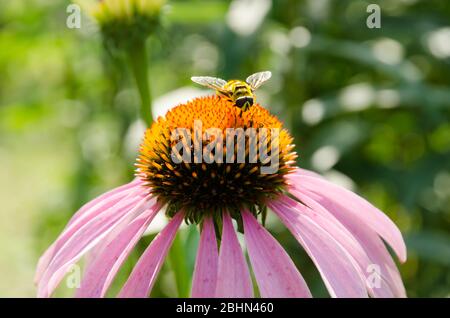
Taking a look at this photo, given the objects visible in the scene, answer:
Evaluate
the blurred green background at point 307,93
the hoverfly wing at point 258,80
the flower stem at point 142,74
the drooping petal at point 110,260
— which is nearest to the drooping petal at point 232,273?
the drooping petal at point 110,260

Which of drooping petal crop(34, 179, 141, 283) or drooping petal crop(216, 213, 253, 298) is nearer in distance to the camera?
drooping petal crop(216, 213, 253, 298)

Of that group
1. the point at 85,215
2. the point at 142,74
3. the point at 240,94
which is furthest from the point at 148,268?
the point at 142,74

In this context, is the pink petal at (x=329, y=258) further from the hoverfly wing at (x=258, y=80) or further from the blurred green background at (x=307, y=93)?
the blurred green background at (x=307, y=93)

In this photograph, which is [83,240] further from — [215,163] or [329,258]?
[329,258]

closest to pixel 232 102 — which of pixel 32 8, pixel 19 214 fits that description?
pixel 32 8

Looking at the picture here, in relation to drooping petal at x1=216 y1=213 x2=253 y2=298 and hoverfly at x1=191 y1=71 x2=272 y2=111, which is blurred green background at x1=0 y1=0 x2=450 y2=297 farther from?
drooping petal at x1=216 y1=213 x2=253 y2=298

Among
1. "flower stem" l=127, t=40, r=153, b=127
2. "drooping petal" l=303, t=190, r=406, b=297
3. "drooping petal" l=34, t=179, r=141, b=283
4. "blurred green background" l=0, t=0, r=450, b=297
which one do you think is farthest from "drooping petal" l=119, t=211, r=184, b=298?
"blurred green background" l=0, t=0, r=450, b=297

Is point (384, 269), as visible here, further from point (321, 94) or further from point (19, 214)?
point (19, 214)

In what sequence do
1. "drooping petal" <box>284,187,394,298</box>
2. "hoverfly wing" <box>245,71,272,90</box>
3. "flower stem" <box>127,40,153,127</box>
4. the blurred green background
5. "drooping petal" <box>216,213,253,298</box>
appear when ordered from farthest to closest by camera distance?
the blurred green background
"flower stem" <box>127,40,153,127</box>
"hoverfly wing" <box>245,71,272,90</box>
"drooping petal" <box>284,187,394,298</box>
"drooping petal" <box>216,213,253,298</box>
